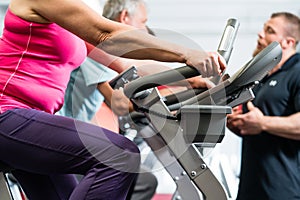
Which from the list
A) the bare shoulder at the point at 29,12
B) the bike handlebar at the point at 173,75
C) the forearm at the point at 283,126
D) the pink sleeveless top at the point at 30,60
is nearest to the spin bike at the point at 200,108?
the bike handlebar at the point at 173,75

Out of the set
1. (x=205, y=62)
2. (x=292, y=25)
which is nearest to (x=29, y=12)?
(x=205, y=62)

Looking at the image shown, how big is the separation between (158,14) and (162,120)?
5497 mm

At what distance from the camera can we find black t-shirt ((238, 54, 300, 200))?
3234 millimetres

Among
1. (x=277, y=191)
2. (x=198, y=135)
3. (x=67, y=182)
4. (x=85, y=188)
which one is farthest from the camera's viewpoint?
(x=277, y=191)

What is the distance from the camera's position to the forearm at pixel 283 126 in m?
3.20

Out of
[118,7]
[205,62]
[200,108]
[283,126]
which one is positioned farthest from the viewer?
[118,7]

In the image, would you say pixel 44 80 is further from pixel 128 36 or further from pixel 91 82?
pixel 91 82

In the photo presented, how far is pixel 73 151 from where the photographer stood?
70.7 inches

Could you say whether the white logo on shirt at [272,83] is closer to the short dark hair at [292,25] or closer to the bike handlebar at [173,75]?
the short dark hair at [292,25]

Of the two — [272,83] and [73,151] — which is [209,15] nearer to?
[272,83]

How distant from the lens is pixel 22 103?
6.47 feet

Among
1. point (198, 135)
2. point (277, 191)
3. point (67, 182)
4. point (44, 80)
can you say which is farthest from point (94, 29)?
point (277, 191)

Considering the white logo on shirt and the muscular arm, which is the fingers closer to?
the muscular arm

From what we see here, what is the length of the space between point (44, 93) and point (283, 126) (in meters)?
1.55
